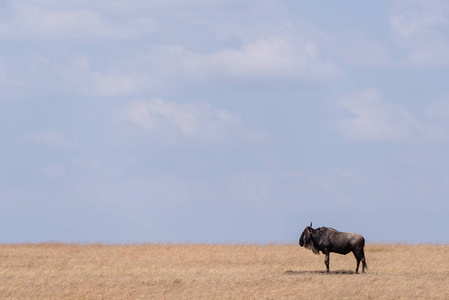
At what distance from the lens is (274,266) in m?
26.7

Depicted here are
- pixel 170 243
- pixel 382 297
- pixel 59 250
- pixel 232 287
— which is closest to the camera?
pixel 382 297

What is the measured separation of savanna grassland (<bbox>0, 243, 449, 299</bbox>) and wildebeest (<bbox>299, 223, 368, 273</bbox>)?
0.83 metres

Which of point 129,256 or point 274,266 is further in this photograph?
point 129,256

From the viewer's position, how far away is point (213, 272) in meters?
24.0

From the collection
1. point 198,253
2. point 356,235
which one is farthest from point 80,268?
point 356,235

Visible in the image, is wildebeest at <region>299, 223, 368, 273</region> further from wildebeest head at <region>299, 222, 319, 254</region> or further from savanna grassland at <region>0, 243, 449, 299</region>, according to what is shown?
savanna grassland at <region>0, 243, 449, 299</region>

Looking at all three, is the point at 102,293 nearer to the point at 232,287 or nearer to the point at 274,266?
the point at 232,287

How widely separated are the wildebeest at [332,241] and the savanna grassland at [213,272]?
0.83 m

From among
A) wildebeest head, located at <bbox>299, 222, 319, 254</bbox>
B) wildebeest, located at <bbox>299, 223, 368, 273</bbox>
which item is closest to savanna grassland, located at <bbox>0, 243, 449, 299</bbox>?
wildebeest, located at <bbox>299, 223, 368, 273</bbox>

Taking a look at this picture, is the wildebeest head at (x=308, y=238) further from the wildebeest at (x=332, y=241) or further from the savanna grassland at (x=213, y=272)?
the savanna grassland at (x=213, y=272)

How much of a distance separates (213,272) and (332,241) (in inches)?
203

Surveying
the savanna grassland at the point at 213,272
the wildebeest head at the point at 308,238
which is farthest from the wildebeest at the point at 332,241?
the savanna grassland at the point at 213,272

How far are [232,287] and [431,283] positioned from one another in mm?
6586

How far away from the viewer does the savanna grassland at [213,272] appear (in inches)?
739
